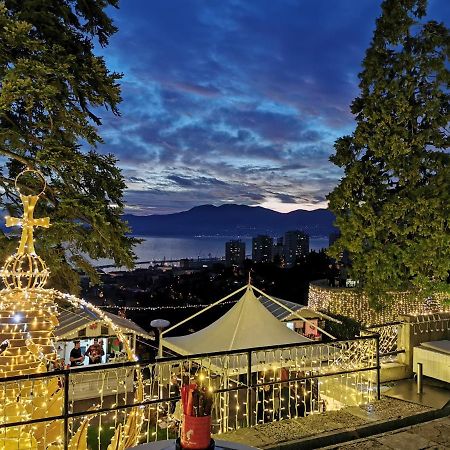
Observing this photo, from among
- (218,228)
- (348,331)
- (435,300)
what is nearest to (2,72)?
(348,331)

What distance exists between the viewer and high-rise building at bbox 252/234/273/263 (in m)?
58.4

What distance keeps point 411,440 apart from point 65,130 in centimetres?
767

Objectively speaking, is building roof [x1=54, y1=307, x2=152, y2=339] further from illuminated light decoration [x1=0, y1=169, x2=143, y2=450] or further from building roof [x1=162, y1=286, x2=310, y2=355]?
illuminated light decoration [x1=0, y1=169, x2=143, y2=450]

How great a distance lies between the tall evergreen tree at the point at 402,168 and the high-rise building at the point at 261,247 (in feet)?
137

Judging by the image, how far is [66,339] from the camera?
15000 millimetres

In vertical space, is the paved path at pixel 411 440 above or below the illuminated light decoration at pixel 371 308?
below

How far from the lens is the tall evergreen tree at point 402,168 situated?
15383 mm

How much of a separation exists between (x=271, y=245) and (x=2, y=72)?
5376cm

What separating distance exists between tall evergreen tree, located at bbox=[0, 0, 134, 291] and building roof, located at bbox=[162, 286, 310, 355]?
2314 mm

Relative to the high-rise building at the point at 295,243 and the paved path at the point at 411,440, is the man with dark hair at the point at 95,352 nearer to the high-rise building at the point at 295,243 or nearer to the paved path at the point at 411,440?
the paved path at the point at 411,440

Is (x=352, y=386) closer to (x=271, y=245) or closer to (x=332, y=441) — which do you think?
(x=332, y=441)

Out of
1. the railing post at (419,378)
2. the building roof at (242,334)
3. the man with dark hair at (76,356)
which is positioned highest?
the building roof at (242,334)

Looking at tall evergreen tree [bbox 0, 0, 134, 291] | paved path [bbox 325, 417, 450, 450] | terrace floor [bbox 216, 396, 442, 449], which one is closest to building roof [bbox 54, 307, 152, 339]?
tall evergreen tree [bbox 0, 0, 134, 291]

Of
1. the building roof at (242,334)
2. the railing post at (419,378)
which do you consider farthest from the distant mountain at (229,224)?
the railing post at (419,378)
